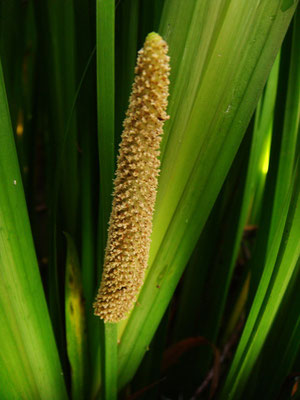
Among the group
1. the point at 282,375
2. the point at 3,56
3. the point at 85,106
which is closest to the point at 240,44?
the point at 85,106

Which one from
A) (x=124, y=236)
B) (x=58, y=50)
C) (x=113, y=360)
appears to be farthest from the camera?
(x=58, y=50)

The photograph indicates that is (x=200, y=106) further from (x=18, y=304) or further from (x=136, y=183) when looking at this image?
(x=18, y=304)

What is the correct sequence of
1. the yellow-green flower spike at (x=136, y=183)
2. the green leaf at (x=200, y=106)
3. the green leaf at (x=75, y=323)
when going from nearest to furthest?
the yellow-green flower spike at (x=136, y=183)
the green leaf at (x=200, y=106)
the green leaf at (x=75, y=323)

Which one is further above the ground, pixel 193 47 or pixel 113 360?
pixel 193 47

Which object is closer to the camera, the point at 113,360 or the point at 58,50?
the point at 113,360

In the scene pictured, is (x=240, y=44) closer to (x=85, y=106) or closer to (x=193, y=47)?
(x=193, y=47)

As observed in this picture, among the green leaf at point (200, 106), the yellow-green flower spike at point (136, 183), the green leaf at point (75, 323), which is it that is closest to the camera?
the yellow-green flower spike at point (136, 183)

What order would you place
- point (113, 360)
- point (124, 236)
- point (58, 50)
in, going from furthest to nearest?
point (58, 50), point (113, 360), point (124, 236)

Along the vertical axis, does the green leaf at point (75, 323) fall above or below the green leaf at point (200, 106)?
below
